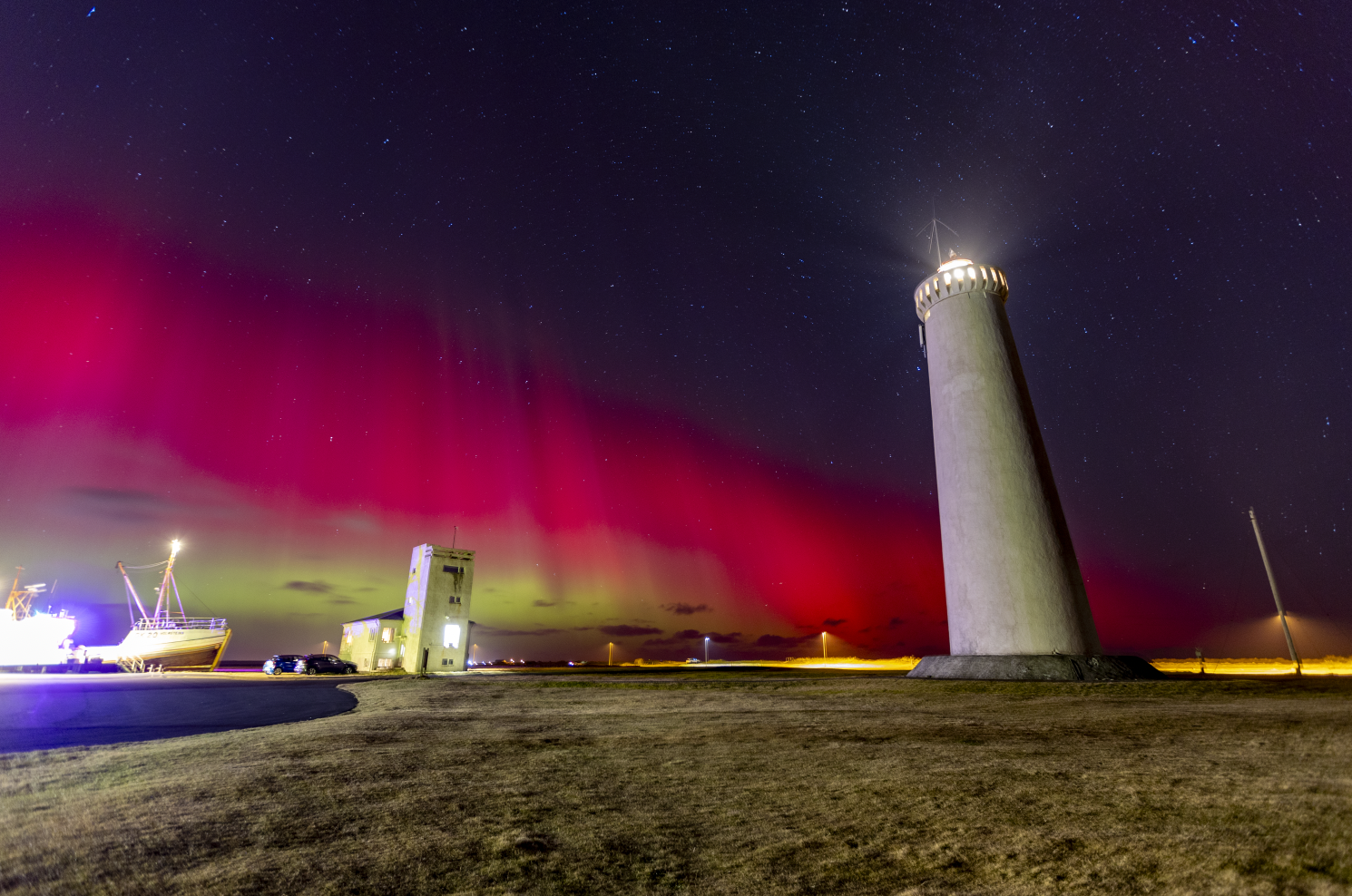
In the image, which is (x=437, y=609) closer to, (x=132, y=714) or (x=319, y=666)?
(x=319, y=666)

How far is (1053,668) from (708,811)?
1816 cm

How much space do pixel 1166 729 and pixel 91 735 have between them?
14774 mm

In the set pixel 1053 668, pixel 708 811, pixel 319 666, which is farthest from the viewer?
pixel 319 666

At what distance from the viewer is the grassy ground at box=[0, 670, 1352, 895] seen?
308 centimetres

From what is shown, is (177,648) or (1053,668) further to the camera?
(177,648)

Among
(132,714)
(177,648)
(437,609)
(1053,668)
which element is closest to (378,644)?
(437,609)

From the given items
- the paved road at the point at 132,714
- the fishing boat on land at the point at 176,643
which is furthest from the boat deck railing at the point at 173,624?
the paved road at the point at 132,714

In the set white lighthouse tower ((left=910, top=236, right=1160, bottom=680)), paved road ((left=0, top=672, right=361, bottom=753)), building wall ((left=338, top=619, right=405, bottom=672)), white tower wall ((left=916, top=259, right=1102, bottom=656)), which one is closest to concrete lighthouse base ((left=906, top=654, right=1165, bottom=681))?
white lighthouse tower ((left=910, top=236, right=1160, bottom=680))

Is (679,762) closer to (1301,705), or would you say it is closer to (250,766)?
(250,766)

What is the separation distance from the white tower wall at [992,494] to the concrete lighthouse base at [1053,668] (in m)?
0.80

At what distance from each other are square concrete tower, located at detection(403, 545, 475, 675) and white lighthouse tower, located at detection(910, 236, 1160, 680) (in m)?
35.8

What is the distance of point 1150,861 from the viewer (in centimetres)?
313

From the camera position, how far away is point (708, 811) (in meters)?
4.38

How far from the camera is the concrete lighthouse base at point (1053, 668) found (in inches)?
704
